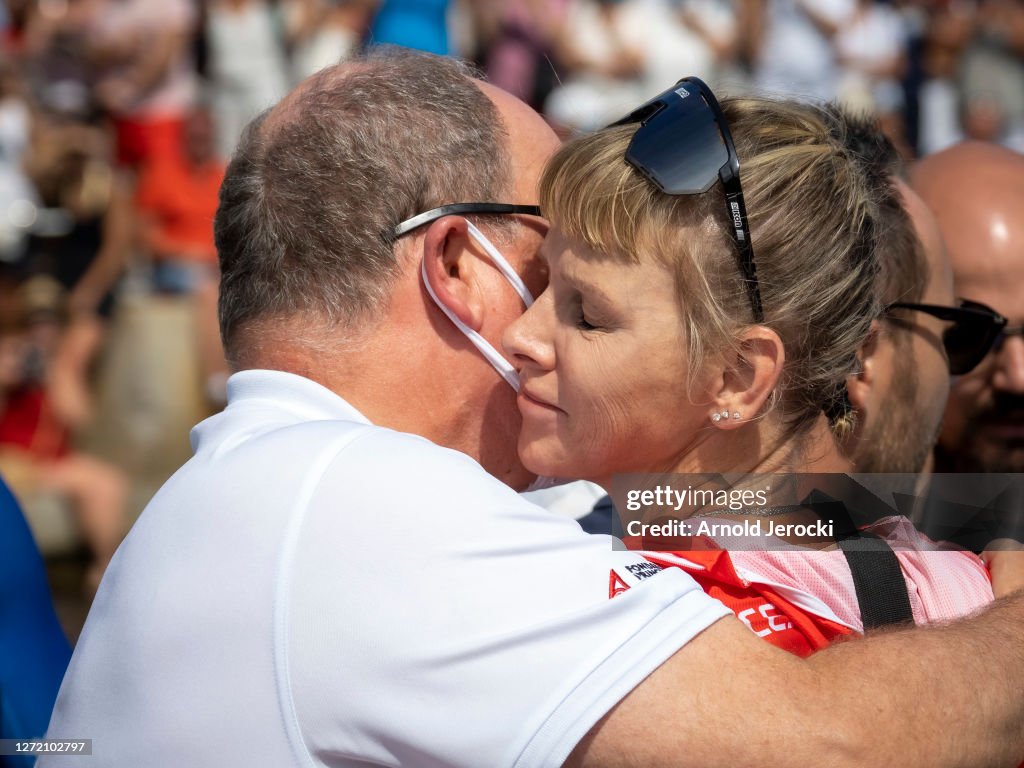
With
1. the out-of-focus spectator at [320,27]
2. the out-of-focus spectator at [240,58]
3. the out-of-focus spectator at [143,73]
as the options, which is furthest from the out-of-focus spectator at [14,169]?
the out-of-focus spectator at [320,27]

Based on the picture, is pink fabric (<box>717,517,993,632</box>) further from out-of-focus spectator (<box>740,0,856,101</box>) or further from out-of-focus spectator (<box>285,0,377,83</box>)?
out-of-focus spectator (<box>740,0,856,101</box>)

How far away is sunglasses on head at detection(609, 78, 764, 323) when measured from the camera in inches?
78.6

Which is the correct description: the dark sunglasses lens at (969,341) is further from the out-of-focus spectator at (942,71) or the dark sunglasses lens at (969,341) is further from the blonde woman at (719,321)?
the out-of-focus spectator at (942,71)

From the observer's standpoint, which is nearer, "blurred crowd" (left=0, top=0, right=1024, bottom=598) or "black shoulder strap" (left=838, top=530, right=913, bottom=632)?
"black shoulder strap" (left=838, top=530, right=913, bottom=632)

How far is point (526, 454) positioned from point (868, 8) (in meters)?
8.85

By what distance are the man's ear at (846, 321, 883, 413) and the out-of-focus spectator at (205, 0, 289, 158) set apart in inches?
240

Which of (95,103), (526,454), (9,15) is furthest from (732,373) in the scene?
(9,15)

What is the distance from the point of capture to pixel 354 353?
2.26 m

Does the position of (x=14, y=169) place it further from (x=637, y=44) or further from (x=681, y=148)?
(x=681, y=148)

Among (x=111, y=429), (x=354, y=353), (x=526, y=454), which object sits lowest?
(x=111, y=429)

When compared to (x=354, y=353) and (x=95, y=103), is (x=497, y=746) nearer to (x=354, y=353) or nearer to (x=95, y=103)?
(x=354, y=353)

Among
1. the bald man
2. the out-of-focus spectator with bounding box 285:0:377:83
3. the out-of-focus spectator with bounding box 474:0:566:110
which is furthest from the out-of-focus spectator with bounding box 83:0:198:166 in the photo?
the bald man

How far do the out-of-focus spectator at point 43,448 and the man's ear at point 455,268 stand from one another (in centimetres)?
420

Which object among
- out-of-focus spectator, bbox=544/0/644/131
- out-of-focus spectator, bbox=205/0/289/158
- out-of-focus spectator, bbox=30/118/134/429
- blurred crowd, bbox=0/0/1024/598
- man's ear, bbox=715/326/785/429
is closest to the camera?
man's ear, bbox=715/326/785/429
